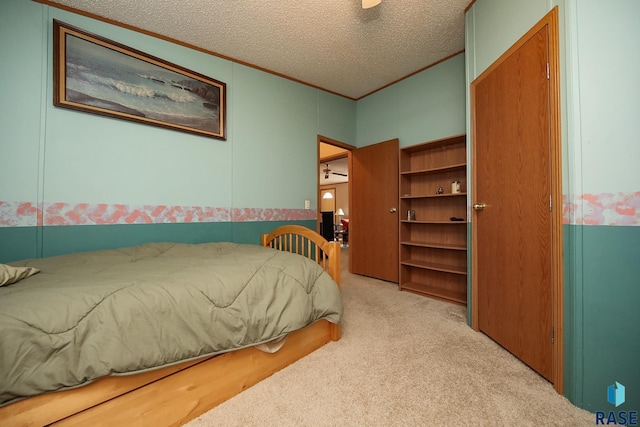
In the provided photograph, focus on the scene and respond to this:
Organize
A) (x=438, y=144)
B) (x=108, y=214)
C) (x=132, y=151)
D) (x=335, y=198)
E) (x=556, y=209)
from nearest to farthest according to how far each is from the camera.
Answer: (x=556, y=209) → (x=108, y=214) → (x=132, y=151) → (x=438, y=144) → (x=335, y=198)

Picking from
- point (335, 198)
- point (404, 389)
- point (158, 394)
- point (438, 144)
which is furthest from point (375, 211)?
point (335, 198)

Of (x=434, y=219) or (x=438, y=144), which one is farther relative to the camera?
(x=434, y=219)

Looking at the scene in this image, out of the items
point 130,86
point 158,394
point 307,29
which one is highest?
point 307,29

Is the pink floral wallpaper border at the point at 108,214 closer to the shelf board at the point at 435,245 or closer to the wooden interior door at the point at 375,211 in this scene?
the wooden interior door at the point at 375,211

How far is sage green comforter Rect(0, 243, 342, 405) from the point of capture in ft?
2.55

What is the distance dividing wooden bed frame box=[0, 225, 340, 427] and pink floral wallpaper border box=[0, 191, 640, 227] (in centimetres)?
151

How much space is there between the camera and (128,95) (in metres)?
2.09

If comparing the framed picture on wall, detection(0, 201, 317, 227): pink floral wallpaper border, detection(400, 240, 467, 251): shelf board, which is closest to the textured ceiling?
the framed picture on wall

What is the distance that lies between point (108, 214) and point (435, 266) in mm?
3144

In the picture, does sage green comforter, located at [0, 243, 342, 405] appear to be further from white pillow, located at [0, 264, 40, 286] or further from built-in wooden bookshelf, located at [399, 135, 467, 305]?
built-in wooden bookshelf, located at [399, 135, 467, 305]

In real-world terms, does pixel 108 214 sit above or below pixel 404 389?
above

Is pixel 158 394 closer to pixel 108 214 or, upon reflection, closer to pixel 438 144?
pixel 108 214

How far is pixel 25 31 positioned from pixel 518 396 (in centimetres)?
375

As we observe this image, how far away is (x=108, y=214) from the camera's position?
2010 mm
